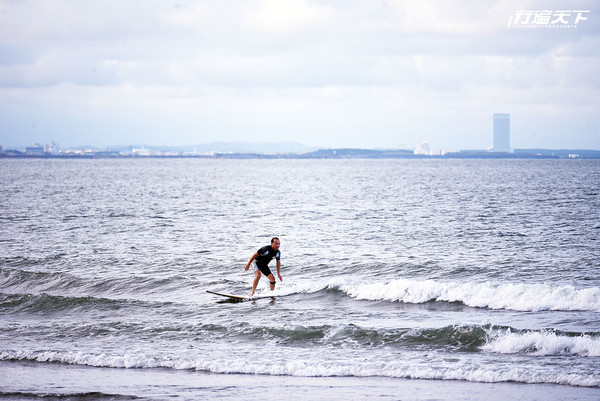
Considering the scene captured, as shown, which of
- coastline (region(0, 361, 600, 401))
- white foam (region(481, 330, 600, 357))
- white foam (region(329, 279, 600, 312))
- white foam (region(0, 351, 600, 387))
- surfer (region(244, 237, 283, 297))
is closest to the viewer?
coastline (region(0, 361, 600, 401))

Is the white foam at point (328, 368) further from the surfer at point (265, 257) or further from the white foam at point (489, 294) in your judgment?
the surfer at point (265, 257)

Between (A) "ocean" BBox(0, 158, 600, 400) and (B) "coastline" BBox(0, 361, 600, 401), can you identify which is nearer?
(B) "coastline" BBox(0, 361, 600, 401)

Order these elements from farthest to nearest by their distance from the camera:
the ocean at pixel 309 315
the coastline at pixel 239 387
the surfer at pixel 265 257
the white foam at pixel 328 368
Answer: the surfer at pixel 265 257 → the ocean at pixel 309 315 → the white foam at pixel 328 368 → the coastline at pixel 239 387

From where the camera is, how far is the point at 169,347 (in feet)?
49.9

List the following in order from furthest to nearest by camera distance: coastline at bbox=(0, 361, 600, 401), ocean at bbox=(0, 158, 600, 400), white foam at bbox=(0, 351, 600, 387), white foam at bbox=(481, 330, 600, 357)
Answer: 1. white foam at bbox=(481, 330, 600, 357)
2. ocean at bbox=(0, 158, 600, 400)
3. white foam at bbox=(0, 351, 600, 387)
4. coastline at bbox=(0, 361, 600, 401)

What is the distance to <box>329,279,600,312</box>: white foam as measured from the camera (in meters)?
17.9

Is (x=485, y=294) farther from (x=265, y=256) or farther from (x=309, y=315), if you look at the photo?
(x=265, y=256)

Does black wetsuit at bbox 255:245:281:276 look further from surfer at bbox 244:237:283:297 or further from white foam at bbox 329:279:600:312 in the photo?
white foam at bbox 329:279:600:312

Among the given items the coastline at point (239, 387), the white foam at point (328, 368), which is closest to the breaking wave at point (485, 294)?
the white foam at point (328, 368)

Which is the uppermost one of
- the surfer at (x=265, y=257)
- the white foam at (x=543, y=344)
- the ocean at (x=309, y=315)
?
the surfer at (x=265, y=257)

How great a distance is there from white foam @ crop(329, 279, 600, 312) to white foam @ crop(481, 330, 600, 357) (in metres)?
3.54

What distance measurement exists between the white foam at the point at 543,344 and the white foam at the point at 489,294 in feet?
11.6

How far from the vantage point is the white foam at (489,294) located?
1789cm

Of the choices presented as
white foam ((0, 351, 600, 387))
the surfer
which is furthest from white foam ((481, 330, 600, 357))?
the surfer
